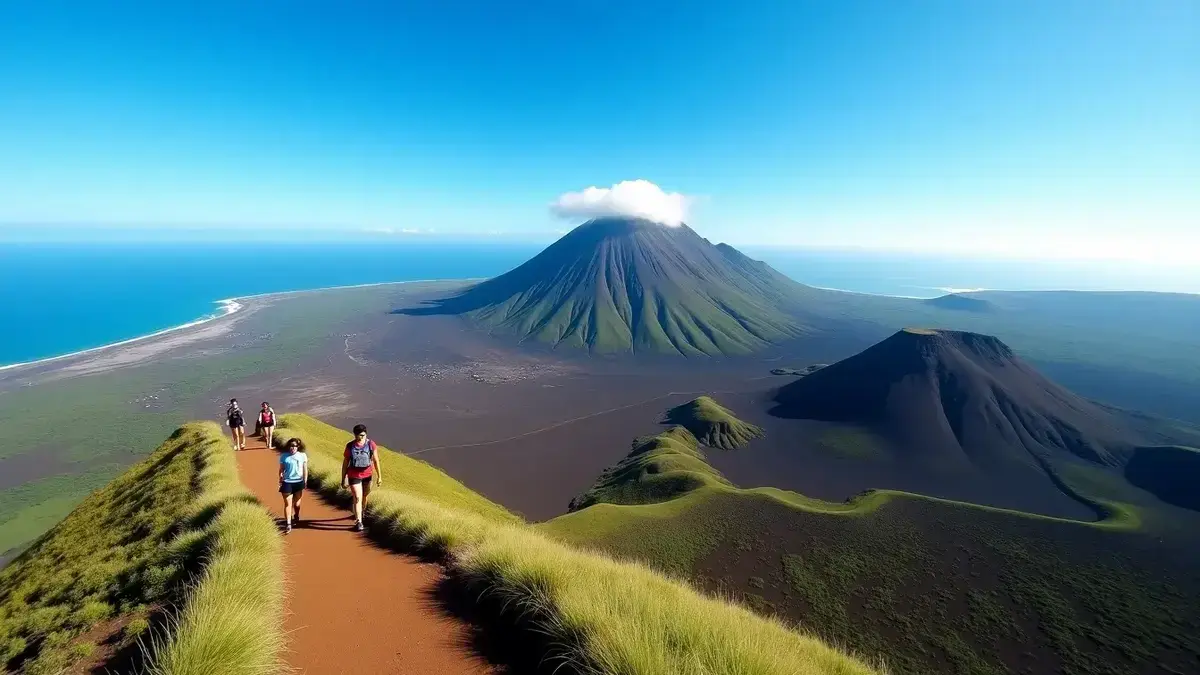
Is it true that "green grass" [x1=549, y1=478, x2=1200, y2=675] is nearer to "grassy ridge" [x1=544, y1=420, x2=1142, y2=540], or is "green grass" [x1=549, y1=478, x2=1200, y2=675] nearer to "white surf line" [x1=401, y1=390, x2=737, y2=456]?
"grassy ridge" [x1=544, y1=420, x2=1142, y2=540]

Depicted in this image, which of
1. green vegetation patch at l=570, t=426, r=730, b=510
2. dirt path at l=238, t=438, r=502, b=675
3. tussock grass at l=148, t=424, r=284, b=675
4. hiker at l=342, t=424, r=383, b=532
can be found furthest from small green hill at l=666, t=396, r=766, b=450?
tussock grass at l=148, t=424, r=284, b=675

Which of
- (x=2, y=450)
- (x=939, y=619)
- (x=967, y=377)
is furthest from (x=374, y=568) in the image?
(x=967, y=377)

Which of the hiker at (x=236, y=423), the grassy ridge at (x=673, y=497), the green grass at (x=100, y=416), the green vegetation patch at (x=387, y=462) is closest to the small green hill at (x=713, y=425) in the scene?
the grassy ridge at (x=673, y=497)

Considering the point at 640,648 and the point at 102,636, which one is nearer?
the point at 640,648

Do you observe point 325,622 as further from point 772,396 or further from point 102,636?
point 772,396

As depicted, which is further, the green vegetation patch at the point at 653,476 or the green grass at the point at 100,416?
the green grass at the point at 100,416

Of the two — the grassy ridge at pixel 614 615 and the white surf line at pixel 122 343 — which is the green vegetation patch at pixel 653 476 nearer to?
the grassy ridge at pixel 614 615

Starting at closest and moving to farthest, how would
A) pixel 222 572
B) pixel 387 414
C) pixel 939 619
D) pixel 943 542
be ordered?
pixel 222 572 → pixel 939 619 → pixel 943 542 → pixel 387 414
